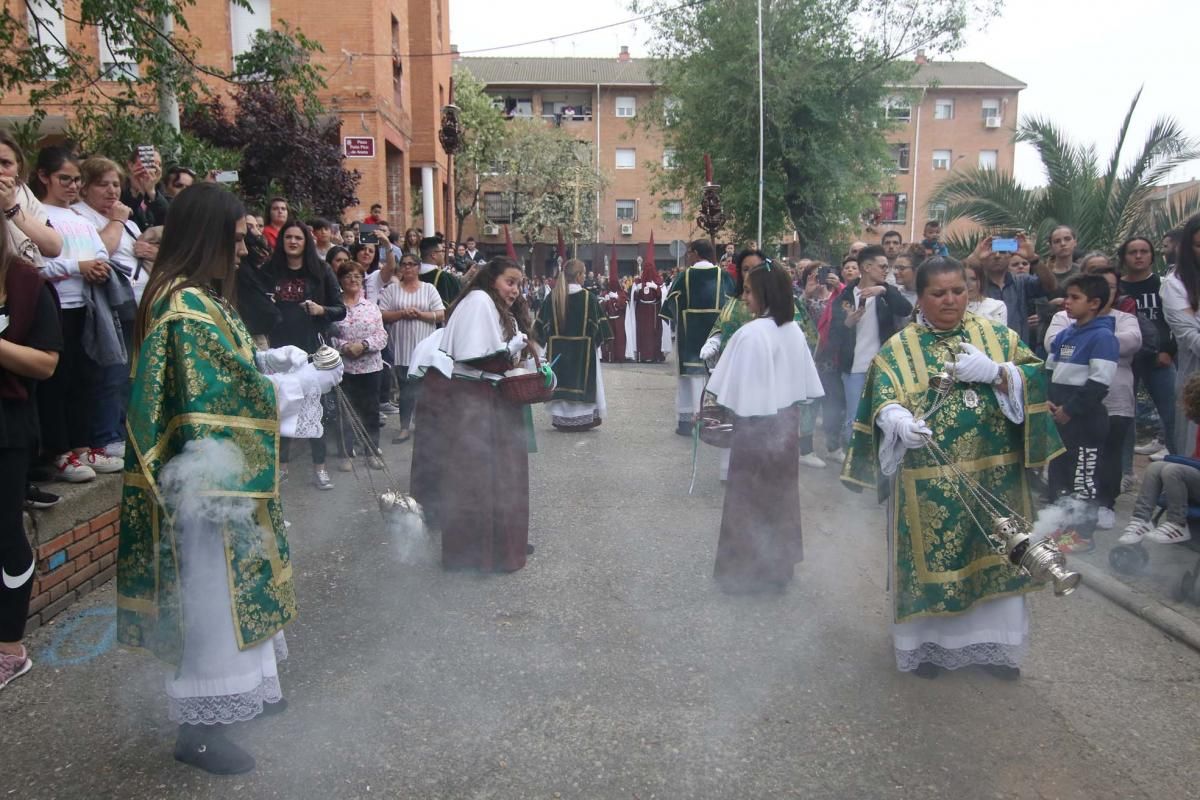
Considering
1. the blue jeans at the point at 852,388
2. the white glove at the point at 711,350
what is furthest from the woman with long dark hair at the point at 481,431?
the blue jeans at the point at 852,388

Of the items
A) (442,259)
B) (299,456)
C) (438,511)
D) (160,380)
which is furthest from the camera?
(442,259)

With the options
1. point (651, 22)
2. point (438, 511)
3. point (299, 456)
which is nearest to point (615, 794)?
point (438, 511)

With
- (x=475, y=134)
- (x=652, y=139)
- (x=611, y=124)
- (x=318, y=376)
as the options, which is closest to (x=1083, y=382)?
(x=318, y=376)

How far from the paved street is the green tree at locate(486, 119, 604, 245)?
33098mm

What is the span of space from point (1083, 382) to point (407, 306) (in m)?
5.67

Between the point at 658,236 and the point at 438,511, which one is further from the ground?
the point at 658,236

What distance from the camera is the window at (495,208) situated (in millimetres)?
40906

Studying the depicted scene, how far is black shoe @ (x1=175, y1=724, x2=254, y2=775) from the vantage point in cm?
293

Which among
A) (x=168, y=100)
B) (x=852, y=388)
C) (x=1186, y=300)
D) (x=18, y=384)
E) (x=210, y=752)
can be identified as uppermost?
(x=168, y=100)

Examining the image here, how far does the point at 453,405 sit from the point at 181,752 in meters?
2.45

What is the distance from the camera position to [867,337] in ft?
22.6

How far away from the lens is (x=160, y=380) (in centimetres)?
275

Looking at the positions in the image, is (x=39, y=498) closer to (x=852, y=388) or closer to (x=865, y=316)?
(x=865, y=316)

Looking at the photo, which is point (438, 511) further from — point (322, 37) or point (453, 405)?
point (322, 37)
